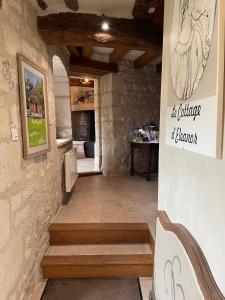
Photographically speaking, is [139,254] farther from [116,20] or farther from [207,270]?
[116,20]

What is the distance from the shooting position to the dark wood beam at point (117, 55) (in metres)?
3.76

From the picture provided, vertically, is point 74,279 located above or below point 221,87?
→ below

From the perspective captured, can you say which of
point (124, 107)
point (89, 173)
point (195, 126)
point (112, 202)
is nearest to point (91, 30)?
point (195, 126)

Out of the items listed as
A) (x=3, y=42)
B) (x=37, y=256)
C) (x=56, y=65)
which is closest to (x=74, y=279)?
(x=37, y=256)

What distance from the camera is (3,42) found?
1.43 m

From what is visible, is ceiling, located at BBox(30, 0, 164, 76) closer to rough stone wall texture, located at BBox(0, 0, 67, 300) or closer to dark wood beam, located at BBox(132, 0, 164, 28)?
dark wood beam, located at BBox(132, 0, 164, 28)

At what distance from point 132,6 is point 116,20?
26cm

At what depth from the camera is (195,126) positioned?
36.2 inches

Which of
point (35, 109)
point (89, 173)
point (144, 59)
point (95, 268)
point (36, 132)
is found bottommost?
point (95, 268)

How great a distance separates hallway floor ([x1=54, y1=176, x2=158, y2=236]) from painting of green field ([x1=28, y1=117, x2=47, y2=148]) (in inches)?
43.8

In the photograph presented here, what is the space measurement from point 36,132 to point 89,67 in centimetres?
268

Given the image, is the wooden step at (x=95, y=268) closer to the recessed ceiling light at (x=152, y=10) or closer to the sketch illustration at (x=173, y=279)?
the sketch illustration at (x=173, y=279)

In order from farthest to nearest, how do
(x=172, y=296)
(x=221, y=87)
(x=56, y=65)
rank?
(x=56, y=65)
(x=172, y=296)
(x=221, y=87)

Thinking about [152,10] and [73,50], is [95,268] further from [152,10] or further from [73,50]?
[73,50]
